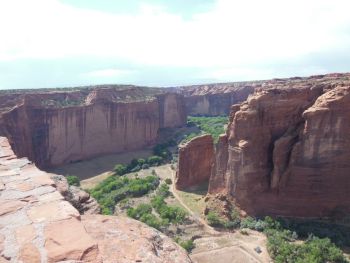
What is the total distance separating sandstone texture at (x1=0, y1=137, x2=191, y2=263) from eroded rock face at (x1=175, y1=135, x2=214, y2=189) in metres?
36.9

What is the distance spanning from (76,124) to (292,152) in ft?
134

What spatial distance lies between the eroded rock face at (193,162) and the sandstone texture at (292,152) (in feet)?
29.4

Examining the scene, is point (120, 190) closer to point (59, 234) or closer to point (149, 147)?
point (149, 147)

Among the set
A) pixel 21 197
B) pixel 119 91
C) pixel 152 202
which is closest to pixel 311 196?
pixel 152 202

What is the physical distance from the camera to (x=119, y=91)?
81312 millimetres

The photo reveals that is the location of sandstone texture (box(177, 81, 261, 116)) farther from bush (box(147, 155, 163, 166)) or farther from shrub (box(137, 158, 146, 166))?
shrub (box(137, 158, 146, 166))

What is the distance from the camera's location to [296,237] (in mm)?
30203

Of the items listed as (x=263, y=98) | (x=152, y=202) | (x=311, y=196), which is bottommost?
(x=152, y=202)

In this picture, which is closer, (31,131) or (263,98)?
(263,98)

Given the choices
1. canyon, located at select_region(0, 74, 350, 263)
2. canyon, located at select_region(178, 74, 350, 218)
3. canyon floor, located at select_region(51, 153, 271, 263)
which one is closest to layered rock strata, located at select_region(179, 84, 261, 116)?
canyon, located at select_region(0, 74, 350, 263)

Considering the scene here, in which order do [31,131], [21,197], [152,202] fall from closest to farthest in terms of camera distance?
[21,197], [152,202], [31,131]

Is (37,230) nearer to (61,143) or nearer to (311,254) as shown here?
(311,254)

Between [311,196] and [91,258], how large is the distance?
100 ft

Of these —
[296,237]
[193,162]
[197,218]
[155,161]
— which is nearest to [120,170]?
[155,161]
